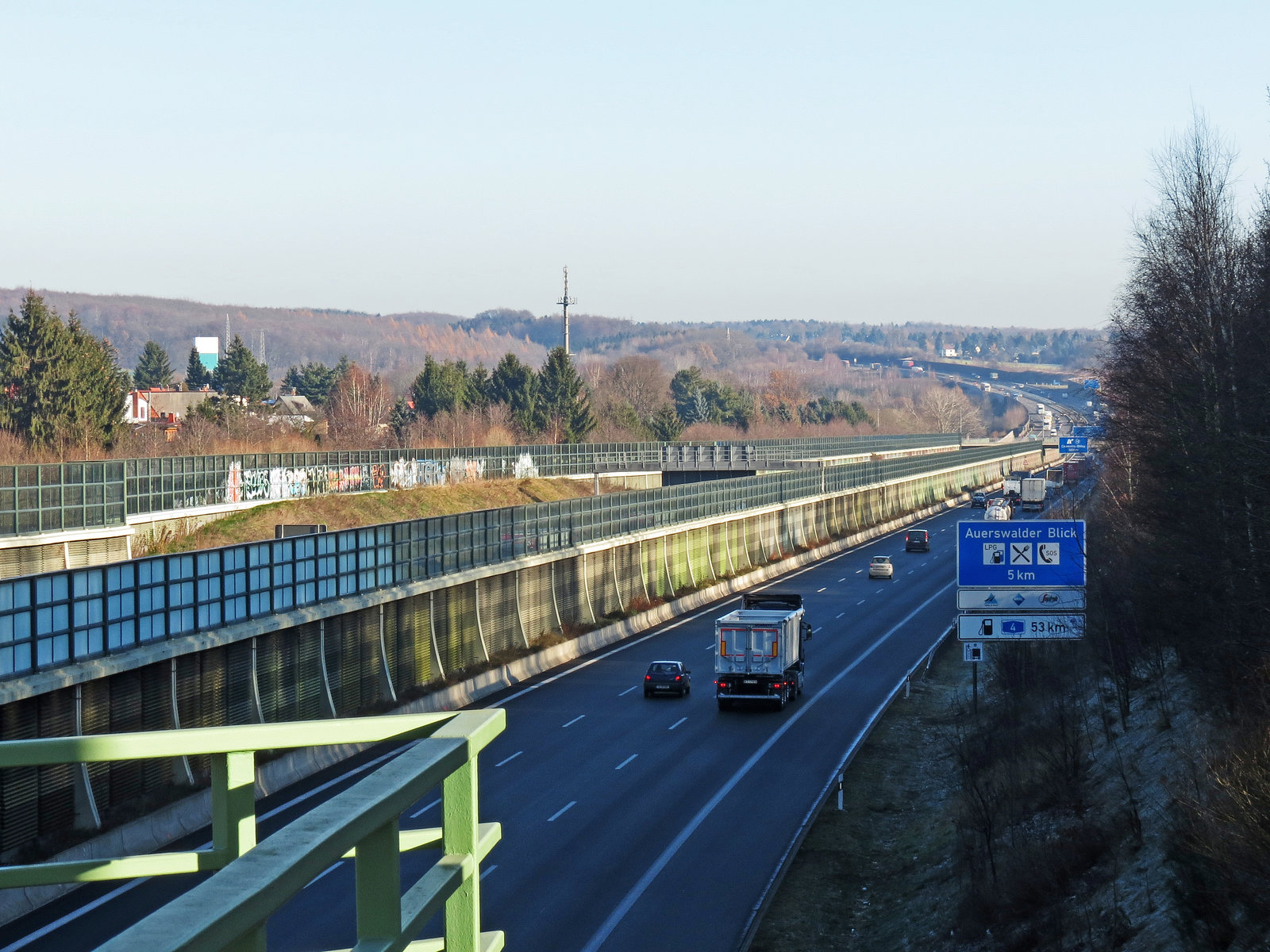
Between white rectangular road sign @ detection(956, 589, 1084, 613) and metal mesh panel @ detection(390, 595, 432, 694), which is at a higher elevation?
white rectangular road sign @ detection(956, 589, 1084, 613)

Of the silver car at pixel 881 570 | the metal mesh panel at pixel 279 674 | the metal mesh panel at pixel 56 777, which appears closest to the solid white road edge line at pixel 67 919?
the metal mesh panel at pixel 56 777

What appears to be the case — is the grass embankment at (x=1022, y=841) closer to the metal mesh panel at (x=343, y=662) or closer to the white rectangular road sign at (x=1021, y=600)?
the white rectangular road sign at (x=1021, y=600)

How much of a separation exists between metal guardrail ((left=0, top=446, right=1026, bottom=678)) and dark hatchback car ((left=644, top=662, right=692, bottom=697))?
760cm

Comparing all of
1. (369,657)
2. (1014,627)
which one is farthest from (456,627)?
(1014,627)

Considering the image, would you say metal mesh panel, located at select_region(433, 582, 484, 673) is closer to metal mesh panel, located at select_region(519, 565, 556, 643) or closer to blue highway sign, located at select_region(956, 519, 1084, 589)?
metal mesh panel, located at select_region(519, 565, 556, 643)

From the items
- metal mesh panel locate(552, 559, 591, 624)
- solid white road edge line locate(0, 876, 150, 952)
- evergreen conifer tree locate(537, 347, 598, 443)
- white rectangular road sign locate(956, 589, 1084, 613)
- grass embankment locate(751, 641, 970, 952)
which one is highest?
evergreen conifer tree locate(537, 347, 598, 443)

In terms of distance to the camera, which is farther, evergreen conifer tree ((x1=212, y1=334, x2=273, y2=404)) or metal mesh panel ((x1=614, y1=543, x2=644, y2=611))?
evergreen conifer tree ((x1=212, y1=334, x2=273, y2=404))

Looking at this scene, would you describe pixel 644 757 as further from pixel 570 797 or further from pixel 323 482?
pixel 323 482

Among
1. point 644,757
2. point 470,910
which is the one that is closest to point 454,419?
point 644,757

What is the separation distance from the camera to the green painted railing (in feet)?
7.84

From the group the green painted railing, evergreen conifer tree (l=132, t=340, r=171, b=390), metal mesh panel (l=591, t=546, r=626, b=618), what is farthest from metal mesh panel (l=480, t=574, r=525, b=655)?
evergreen conifer tree (l=132, t=340, r=171, b=390)

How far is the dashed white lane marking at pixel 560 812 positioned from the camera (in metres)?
28.9

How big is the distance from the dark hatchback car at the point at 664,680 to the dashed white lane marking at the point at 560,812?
12.6m

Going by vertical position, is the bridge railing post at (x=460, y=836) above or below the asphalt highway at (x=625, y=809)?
above
